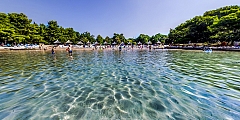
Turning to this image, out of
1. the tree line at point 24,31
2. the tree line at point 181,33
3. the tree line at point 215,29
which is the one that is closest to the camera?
the tree line at point 215,29

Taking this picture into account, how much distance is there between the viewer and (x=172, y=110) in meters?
3.31

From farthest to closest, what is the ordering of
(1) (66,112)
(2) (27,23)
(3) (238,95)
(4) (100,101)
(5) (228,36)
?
(2) (27,23), (5) (228,36), (3) (238,95), (4) (100,101), (1) (66,112)

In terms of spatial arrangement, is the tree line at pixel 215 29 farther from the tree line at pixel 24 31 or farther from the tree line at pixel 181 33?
the tree line at pixel 24 31

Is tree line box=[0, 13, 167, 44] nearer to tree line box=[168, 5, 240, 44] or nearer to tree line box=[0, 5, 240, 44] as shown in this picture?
tree line box=[0, 5, 240, 44]

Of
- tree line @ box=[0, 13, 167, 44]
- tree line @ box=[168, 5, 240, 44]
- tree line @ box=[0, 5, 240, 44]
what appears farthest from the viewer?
tree line @ box=[0, 13, 167, 44]

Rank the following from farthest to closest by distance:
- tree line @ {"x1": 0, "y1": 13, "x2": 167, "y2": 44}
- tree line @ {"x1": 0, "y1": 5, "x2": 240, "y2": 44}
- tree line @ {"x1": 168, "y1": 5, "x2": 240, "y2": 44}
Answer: tree line @ {"x1": 0, "y1": 13, "x2": 167, "y2": 44} < tree line @ {"x1": 0, "y1": 5, "x2": 240, "y2": 44} < tree line @ {"x1": 168, "y1": 5, "x2": 240, "y2": 44}

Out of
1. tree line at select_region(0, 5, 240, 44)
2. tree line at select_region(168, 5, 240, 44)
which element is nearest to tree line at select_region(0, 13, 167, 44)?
tree line at select_region(0, 5, 240, 44)

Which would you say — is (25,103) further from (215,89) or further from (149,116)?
(215,89)

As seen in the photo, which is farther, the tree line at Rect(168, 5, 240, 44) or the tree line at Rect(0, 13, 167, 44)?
the tree line at Rect(0, 13, 167, 44)

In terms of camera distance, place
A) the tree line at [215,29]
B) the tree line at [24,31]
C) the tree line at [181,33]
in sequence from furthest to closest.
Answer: the tree line at [24,31]
the tree line at [181,33]
the tree line at [215,29]

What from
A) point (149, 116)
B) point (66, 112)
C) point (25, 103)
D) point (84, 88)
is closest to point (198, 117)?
point (149, 116)

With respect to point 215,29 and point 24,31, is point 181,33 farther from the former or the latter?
point 24,31

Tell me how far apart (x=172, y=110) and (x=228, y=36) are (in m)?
36.5

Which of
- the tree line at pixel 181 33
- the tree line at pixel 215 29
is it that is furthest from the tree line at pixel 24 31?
the tree line at pixel 215 29
